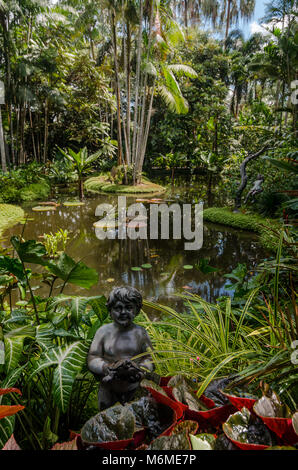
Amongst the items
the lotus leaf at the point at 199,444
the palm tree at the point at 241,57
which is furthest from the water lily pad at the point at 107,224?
the palm tree at the point at 241,57

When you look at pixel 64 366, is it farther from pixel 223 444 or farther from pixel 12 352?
pixel 223 444

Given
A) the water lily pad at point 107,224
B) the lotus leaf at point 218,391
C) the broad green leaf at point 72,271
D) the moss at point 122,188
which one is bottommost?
the water lily pad at point 107,224

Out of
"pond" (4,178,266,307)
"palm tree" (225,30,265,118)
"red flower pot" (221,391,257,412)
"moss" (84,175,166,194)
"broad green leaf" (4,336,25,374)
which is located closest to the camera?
"red flower pot" (221,391,257,412)

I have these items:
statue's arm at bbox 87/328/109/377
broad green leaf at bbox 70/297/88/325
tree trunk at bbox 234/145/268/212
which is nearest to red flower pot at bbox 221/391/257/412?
statue's arm at bbox 87/328/109/377

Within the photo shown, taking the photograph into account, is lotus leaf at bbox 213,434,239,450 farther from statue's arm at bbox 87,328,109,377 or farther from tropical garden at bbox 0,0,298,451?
statue's arm at bbox 87,328,109,377

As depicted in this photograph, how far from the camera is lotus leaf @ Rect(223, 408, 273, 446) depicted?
67 centimetres

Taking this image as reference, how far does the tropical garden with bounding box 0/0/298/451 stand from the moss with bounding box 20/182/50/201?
0.07 meters

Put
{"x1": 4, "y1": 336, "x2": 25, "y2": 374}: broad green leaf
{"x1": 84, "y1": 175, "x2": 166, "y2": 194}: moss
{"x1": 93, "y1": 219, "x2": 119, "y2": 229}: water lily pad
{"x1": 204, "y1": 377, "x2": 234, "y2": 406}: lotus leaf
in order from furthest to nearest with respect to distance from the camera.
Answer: {"x1": 84, "y1": 175, "x2": 166, "y2": 194}: moss < {"x1": 93, "y1": 219, "x2": 119, "y2": 229}: water lily pad < {"x1": 4, "y1": 336, "x2": 25, "y2": 374}: broad green leaf < {"x1": 204, "y1": 377, "x2": 234, "y2": 406}: lotus leaf

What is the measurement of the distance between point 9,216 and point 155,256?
4395 mm

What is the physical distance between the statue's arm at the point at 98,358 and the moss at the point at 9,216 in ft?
19.5

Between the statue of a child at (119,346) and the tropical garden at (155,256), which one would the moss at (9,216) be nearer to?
the tropical garden at (155,256)

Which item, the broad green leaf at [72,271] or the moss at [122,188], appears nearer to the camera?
the broad green leaf at [72,271]

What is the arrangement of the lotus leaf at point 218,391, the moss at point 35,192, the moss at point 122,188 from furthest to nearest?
the moss at point 122,188 < the moss at point 35,192 < the lotus leaf at point 218,391

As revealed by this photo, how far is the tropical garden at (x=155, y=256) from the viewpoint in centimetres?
82
